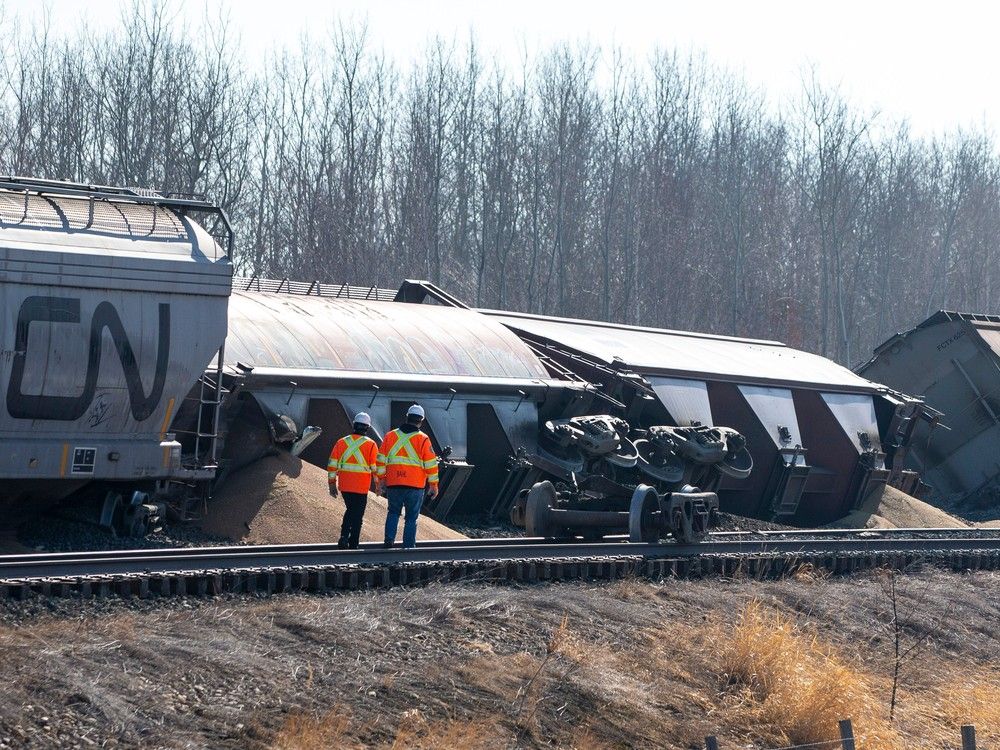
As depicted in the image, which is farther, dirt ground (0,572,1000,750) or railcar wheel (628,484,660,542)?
railcar wheel (628,484,660,542)

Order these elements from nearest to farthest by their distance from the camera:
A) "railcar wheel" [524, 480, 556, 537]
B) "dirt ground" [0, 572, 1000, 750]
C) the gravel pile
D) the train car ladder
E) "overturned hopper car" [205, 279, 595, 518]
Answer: "dirt ground" [0, 572, 1000, 750], the train car ladder, "railcar wheel" [524, 480, 556, 537], "overturned hopper car" [205, 279, 595, 518], the gravel pile

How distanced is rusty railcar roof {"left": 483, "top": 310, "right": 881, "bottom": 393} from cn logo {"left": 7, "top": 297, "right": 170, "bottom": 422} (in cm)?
808

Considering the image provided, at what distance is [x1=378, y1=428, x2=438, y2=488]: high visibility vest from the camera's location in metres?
12.4

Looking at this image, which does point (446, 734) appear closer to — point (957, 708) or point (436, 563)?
point (436, 563)

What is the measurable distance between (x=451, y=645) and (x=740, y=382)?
12.9 meters

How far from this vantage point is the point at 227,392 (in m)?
14.4

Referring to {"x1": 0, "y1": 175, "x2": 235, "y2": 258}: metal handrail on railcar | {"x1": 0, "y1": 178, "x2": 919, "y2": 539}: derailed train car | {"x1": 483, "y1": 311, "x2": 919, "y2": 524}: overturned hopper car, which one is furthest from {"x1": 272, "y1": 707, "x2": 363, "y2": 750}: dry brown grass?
{"x1": 483, "y1": 311, "x2": 919, "y2": 524}: overturned hopper car

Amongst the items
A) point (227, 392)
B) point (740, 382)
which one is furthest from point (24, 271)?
point (740, 382)

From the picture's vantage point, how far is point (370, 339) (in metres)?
17.5

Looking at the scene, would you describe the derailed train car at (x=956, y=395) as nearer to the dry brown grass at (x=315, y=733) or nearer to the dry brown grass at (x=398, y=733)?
the dry brown grass at (x=398, y=733)

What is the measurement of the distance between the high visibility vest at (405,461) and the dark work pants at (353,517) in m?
0.30

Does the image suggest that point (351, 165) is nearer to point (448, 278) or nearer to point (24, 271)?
point (448, 278)

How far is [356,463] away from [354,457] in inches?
2.2

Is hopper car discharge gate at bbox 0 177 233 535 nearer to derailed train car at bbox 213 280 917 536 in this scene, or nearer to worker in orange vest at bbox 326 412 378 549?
derailed train car at bbox 213 280 917 536
